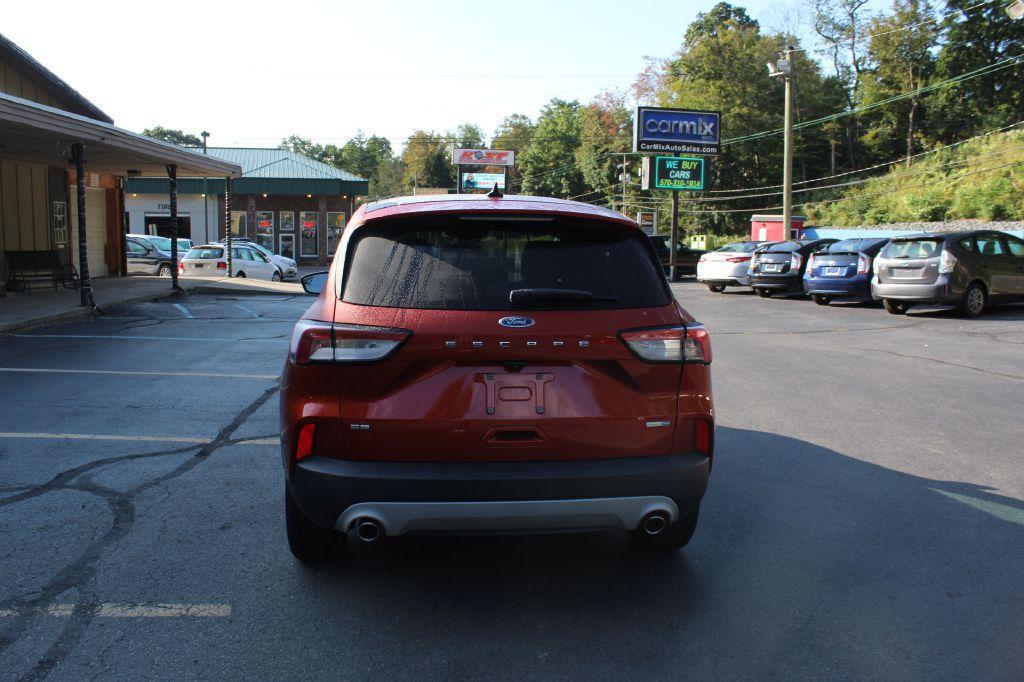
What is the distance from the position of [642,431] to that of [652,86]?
3073 inches

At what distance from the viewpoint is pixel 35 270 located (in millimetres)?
19719

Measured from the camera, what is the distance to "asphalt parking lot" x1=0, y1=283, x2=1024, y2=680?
3.31 m

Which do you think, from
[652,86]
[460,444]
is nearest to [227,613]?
[460,444]

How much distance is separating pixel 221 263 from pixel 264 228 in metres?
18.7

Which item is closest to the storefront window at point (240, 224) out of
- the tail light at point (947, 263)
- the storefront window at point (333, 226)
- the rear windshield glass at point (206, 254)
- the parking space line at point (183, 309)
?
the storefront window at point (333, 226)

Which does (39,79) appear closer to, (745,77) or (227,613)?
(227,613)

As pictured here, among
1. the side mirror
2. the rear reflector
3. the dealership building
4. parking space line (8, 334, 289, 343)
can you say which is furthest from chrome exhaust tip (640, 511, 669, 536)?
the dealership building

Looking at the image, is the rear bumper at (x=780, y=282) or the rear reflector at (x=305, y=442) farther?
the rear bumper at (x=780, y=282)

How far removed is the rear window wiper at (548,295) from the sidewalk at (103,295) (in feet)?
40.0

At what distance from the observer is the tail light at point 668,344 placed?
361 cm

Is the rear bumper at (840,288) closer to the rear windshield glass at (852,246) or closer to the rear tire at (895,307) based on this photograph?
the rear windshield glass at (852,246)

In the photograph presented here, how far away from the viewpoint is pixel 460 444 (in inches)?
136

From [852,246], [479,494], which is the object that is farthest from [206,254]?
[479,494]

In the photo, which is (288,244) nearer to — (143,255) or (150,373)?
(143,255)
